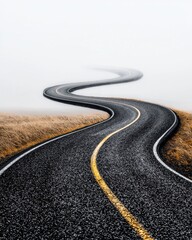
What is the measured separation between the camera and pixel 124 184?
22.3ft

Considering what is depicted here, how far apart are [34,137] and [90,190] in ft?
31.3

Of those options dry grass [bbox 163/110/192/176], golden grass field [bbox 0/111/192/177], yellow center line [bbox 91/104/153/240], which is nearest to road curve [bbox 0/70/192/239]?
yellow center line [bbox 91/104/153/240]

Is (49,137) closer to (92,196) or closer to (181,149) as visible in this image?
(181,149)

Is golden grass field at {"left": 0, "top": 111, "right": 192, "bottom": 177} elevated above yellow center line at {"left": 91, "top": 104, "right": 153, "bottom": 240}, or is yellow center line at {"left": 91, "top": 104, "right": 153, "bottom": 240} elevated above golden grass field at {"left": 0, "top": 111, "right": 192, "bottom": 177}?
yellow center line at {"left": 91, "top": 104, "right": 153, "bottom": 240}

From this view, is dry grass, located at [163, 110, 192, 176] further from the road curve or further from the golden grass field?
the road curve

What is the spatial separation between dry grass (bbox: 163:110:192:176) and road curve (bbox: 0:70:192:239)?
1435 millimetres

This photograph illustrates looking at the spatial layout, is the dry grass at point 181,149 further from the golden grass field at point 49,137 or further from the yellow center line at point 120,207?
the yellow center line at point 120,207

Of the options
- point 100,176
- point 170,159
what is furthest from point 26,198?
point 170,159

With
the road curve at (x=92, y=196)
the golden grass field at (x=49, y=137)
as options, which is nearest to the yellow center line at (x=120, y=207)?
the road curve at (x=92, y=196)

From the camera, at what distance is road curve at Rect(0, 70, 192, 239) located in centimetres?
468

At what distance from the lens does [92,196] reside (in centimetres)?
602

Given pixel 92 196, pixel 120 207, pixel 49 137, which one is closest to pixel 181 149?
pixel 49 137

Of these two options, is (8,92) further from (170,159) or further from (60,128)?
(170,159)

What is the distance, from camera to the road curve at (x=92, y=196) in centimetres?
468
